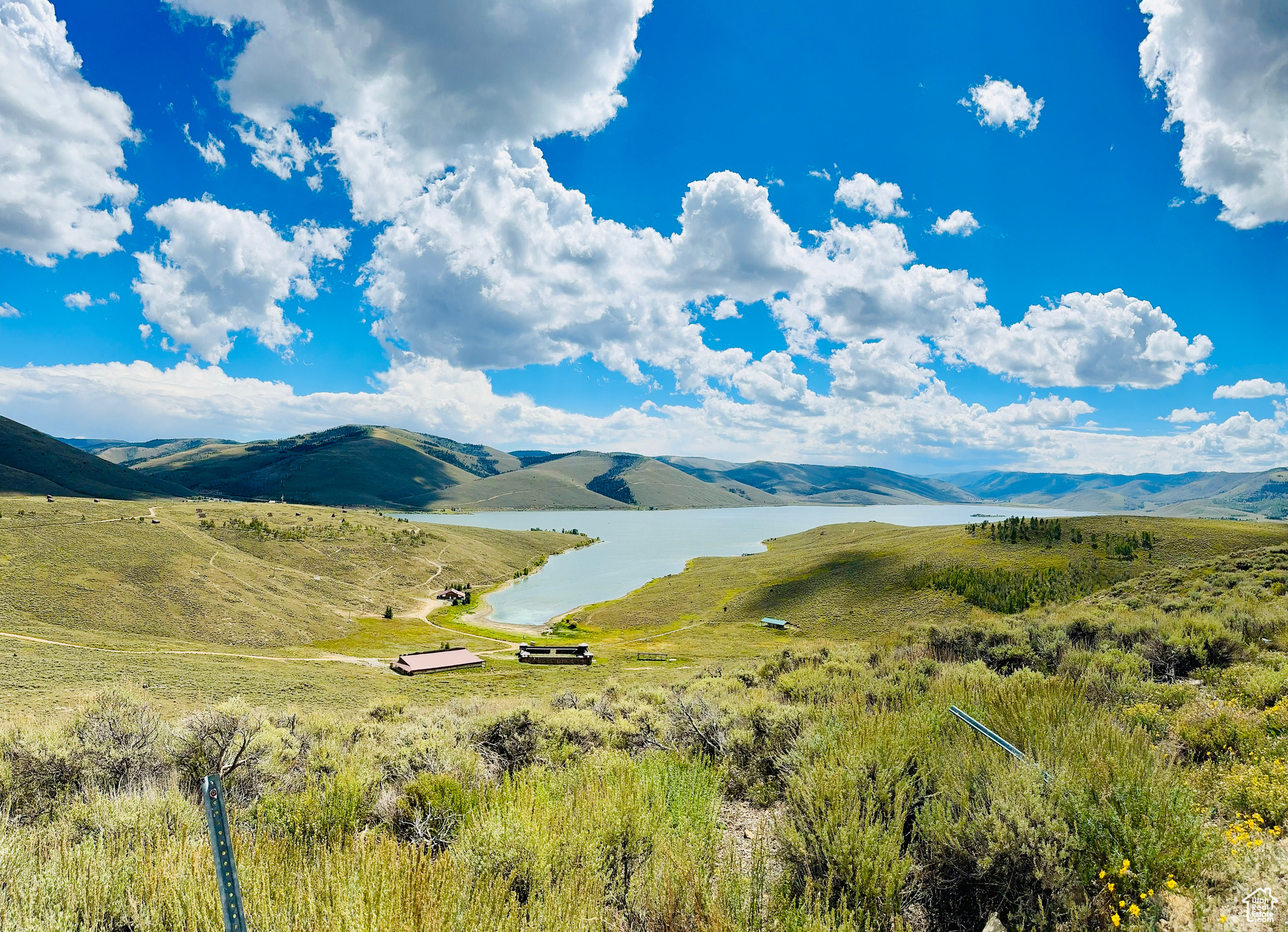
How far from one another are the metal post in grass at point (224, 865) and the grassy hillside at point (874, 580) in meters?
52.7

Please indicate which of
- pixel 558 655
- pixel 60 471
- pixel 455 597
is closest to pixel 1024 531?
pixel 558 655

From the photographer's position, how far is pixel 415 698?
→ 25.7 meters

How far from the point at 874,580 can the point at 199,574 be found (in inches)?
2735

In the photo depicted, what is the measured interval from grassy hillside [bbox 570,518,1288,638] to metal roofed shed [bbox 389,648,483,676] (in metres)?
21.1

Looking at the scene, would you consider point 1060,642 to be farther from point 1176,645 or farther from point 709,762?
point 709,762

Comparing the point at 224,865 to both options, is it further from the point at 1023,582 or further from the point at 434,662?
the point at 1023,582

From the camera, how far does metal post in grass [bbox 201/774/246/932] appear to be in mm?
2592

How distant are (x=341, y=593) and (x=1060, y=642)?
227 ft

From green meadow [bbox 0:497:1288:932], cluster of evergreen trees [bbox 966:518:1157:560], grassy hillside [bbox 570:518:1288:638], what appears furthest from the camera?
cluster of evergreen trees [bbox 966:518:1157:560]

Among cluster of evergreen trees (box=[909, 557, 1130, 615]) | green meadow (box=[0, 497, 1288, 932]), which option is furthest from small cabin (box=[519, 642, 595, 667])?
cluster of evergreen trees (box=[909, 557, 1130, 615])

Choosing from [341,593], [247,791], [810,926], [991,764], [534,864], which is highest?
[991,764]

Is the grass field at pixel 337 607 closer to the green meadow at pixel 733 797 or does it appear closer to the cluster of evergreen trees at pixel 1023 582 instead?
the cluster of evergreen trees at pixel 1023 582

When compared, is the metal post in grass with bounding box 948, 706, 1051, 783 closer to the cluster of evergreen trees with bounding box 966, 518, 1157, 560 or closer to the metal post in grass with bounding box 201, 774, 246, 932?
the metal post in grass with bounding box 201, 774, 246, 932

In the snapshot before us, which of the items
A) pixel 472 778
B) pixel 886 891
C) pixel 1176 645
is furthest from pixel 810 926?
pixel 1176 645
